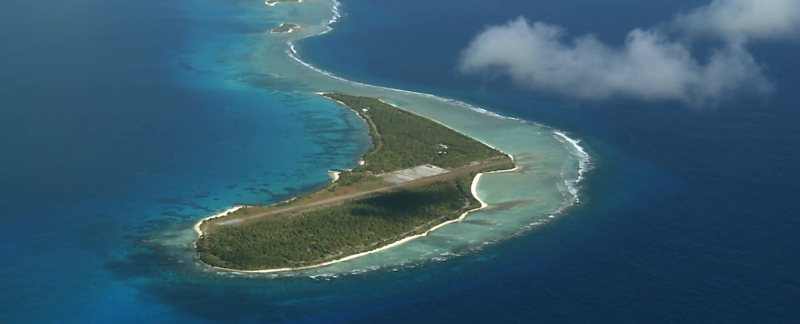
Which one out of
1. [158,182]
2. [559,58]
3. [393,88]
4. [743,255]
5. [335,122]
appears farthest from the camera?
[559,58]

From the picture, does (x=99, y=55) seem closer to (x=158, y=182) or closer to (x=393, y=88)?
(x=393, y=88)

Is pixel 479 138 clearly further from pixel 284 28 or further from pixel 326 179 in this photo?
pixel 284 28

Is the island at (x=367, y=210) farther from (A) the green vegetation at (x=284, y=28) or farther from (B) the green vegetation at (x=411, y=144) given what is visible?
(A) the green vegetation at (x=284, y=28)

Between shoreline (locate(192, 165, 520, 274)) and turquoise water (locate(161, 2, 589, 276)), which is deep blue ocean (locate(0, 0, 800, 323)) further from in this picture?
turquoise water (locate(161, 2, 589, 276))

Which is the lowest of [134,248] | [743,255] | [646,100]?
[134,248]

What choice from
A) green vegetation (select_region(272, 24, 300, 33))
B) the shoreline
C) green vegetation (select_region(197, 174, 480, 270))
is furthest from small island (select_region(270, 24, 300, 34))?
green vegetation (select_region(197, 174, 480, 270))

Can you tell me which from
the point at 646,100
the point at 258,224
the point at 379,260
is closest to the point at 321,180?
the point at 258,224
